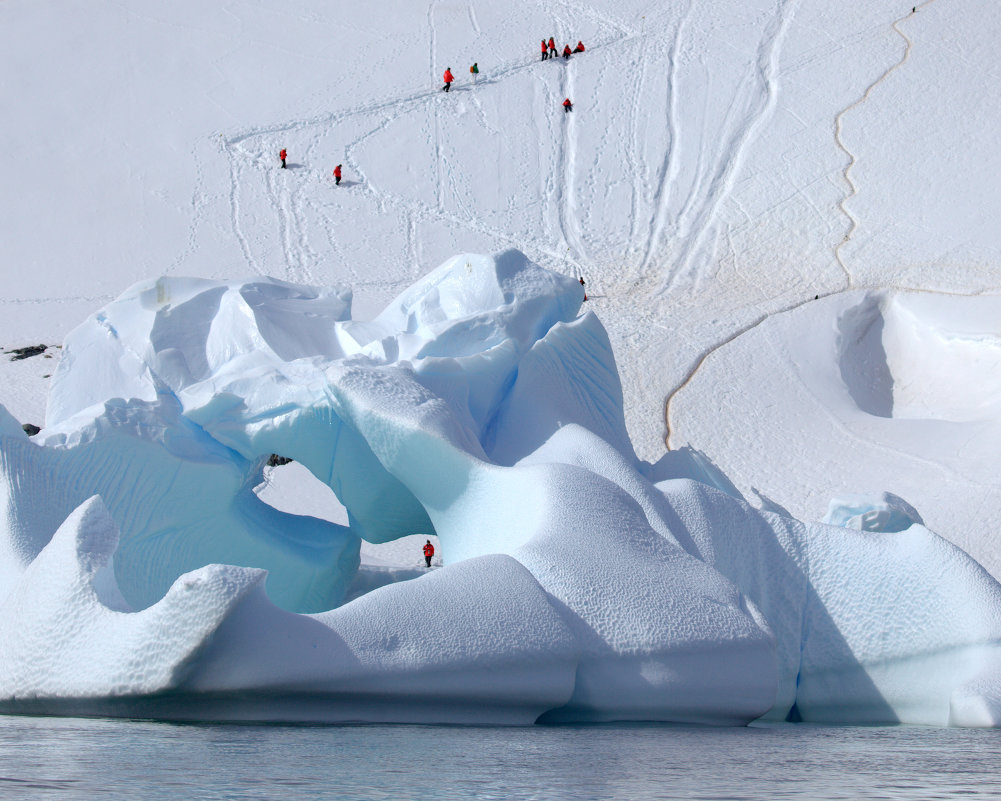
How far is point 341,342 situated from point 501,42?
1461 centimetres

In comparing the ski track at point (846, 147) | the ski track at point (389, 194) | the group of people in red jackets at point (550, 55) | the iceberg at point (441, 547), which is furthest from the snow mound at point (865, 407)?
the group of people in red jackets at point (550, 55)

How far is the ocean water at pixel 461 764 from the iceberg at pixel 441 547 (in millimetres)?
282

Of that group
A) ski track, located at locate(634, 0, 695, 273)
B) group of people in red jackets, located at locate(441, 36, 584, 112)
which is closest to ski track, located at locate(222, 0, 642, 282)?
group of people in red jackets, located at locate(441, 36, 584, 112)

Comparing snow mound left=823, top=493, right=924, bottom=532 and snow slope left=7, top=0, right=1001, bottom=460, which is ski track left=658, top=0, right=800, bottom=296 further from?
snow mound left=823, top=493, right=924, bottom=532

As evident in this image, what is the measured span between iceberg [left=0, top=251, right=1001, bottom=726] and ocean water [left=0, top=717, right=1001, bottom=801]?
28cm

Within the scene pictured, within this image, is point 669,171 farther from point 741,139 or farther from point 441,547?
point 441,547

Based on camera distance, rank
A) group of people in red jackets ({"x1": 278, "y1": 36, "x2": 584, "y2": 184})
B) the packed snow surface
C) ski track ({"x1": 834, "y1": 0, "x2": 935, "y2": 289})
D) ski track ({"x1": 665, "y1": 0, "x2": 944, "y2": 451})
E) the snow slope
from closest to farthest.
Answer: the packed snow surface < ski track ({"x1": 665, "y1": 0, "x2": 944, "y2": 451}) < ski track ({"x1": 834, "y1": 0, "x2": 935, "y2": 289}) < the snow slope < group of people in red jackets ({"x1": 278, "y1": 36, "x2": 584, "y2": 184})

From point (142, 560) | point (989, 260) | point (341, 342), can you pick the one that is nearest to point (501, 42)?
point (989, 260)

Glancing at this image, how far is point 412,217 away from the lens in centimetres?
1733

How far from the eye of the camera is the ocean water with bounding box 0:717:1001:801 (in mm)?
2357

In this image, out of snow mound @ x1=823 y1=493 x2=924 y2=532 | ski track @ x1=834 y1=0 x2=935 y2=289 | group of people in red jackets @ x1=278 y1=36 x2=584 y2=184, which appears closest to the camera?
snow mound @ x1=823 y1=493 x2=924 y2=532

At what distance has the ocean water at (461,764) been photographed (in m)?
2.36

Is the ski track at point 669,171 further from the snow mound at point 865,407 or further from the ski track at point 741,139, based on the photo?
the snow mound at point 865,407

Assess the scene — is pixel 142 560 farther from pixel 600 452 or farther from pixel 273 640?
pixel 273 640
